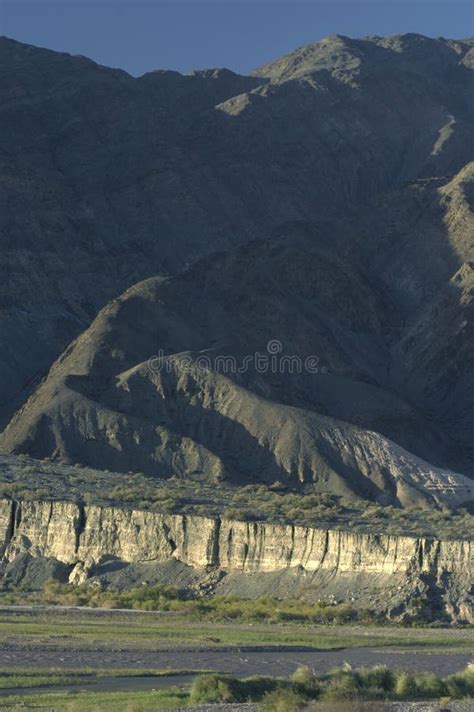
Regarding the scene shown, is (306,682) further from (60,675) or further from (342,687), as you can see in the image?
(60,675)

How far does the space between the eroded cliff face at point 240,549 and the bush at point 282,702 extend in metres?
27.4

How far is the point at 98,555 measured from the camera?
8750 centimetres

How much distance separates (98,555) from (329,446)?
41.3m

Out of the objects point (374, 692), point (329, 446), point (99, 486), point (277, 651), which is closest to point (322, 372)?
point (329, 446)

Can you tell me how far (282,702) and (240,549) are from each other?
136 ft

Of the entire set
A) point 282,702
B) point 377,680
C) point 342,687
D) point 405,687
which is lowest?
point 282,702

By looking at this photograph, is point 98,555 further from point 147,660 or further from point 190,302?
point 190,302

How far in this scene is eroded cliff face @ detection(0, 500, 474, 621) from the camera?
71.8 m

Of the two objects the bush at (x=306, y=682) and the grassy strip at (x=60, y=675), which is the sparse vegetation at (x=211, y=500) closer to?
the grassy strip at (x=60, y=675)

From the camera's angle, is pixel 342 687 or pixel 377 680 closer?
pixel 342 687

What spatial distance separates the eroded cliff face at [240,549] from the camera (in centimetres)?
7175

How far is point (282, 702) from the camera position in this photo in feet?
134

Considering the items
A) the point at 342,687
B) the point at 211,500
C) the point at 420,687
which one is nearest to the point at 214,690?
the point at 342,687

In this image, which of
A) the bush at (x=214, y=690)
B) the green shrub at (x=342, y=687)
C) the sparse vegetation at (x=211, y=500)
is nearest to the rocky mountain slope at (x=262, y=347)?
the sparse vegetation at (x=211, y=500)
